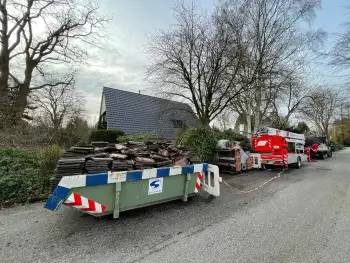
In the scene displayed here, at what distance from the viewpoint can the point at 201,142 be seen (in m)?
9.12

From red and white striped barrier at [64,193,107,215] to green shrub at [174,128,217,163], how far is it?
19.5 ft

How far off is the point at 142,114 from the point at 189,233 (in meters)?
15.5

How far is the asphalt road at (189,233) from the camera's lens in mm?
2641

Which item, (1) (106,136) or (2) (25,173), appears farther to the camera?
(1) (106,136)

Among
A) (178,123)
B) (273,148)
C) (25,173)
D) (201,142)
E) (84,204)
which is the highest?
(178,123)

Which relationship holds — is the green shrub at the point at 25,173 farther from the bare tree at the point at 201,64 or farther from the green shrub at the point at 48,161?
the bare tree at the point at 201,64

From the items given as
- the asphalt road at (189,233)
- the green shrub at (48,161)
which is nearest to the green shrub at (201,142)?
the asphalt road at (189,233)

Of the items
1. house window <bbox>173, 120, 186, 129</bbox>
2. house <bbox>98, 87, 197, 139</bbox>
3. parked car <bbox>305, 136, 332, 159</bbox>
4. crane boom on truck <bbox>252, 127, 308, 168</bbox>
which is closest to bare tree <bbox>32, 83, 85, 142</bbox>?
house <bbox>98, 87, 197, 139</bbox>

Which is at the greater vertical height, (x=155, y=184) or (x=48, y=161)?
(x=48, y=161)

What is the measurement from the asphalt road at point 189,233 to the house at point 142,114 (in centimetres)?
750

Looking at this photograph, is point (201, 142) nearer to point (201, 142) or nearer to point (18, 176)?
point (201, 142)

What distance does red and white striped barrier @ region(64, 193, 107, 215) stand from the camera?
9.79ft

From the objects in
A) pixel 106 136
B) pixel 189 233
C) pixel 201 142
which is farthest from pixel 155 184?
pixel 106 136

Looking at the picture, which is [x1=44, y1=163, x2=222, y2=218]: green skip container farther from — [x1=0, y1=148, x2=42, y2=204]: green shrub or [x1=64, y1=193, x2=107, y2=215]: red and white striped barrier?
[x1=0, y1=148, x2=42, y2=204]: green shrub
